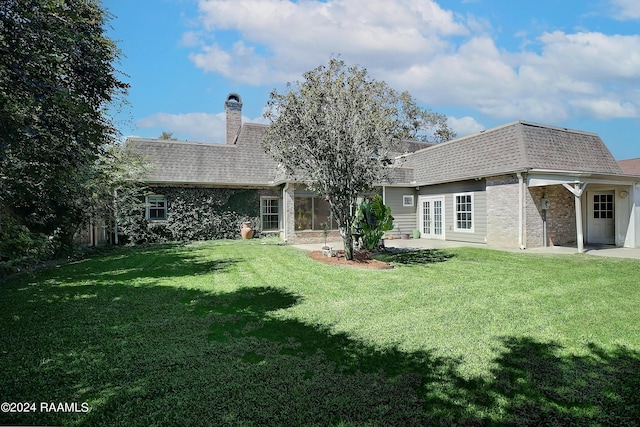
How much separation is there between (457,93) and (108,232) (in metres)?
28.4

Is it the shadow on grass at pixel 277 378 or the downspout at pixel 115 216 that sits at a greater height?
the downspout at pixel 115 216

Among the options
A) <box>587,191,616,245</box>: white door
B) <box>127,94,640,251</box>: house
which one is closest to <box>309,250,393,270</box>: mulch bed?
<box>127,94,640,251</box>: house

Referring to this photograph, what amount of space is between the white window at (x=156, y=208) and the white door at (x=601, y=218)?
Answer: 1957 cm

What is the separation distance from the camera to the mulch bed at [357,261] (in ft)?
29.7

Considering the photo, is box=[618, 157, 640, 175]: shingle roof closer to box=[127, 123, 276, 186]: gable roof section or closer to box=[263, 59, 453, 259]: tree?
box=[263, 59, 453, 259]: tree

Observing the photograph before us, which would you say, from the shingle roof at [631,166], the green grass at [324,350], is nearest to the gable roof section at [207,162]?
the green grass at [324,350]

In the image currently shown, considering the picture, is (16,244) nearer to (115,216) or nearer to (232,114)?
(115,216)

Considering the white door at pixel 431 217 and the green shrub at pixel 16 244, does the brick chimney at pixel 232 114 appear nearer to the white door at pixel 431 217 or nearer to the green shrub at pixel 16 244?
the white door at pixel 431 217

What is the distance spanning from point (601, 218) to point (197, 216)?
18.5 meters

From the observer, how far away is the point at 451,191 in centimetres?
1585

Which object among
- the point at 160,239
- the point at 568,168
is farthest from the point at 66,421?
the point at 568,168

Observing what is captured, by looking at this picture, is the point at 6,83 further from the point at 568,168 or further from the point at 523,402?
the point at 568,168

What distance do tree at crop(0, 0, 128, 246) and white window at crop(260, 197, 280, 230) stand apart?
10.9 m

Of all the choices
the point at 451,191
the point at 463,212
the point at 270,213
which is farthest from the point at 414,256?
the point at 270,213
